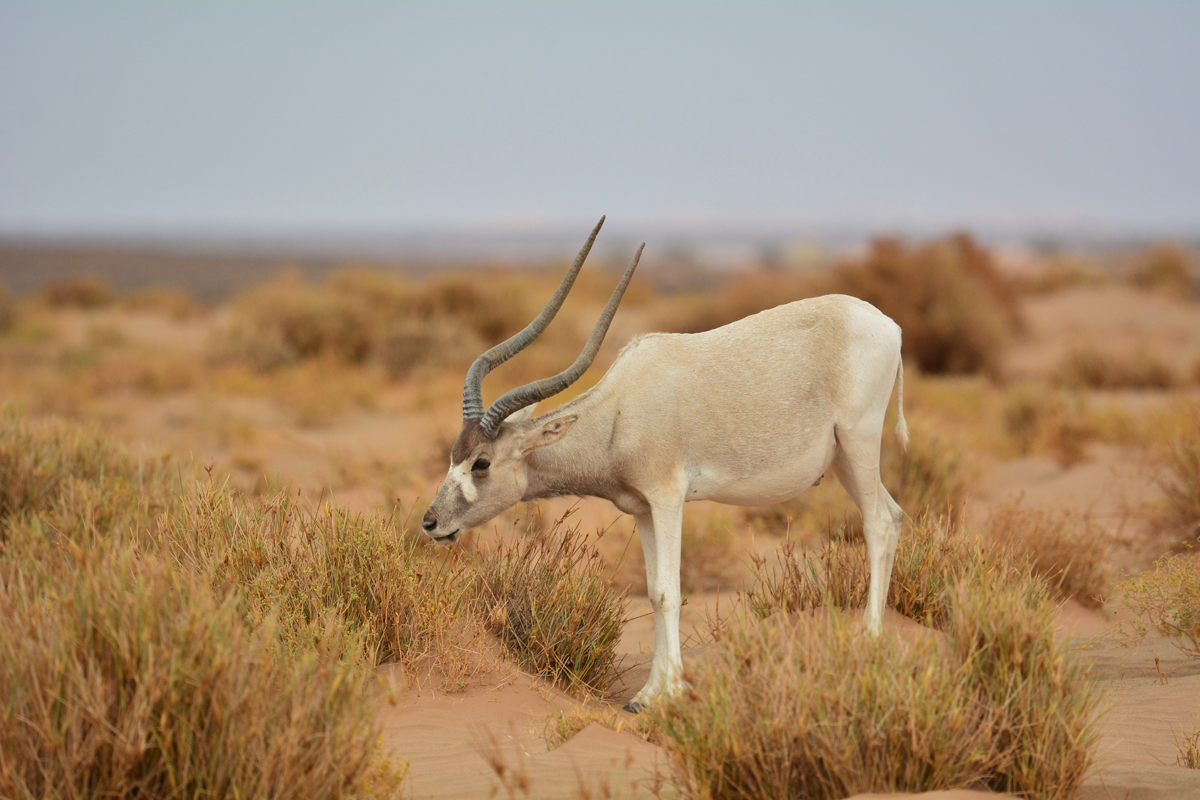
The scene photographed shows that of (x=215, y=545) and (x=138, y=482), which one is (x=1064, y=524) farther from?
(x=138, y=482)

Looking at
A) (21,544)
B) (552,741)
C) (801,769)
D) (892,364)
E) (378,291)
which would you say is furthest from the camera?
(378,291)

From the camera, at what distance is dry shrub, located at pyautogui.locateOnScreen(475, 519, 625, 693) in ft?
18.8

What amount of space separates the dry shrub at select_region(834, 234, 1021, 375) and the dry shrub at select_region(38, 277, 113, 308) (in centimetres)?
2913

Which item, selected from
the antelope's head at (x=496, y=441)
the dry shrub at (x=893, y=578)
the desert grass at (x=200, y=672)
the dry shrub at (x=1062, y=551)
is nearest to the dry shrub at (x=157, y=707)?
the desert grass at (x=200, y=672)

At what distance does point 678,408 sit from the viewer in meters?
5.37

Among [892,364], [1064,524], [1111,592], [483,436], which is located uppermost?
[892,364]

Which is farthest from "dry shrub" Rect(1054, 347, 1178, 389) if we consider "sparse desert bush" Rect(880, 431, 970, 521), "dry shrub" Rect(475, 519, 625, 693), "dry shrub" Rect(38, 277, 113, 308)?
"dry shrub" Rect(38, 277, 113, 308)

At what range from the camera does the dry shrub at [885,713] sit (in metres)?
3.65

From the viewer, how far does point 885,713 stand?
366cm

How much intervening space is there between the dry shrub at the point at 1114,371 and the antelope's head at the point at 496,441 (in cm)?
1549

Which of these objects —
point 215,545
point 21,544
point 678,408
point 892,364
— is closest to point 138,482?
point 21,544

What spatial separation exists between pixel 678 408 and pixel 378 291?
1942 cm

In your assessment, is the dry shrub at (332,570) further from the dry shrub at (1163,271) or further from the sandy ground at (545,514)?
the dry shrub at (1163,271)

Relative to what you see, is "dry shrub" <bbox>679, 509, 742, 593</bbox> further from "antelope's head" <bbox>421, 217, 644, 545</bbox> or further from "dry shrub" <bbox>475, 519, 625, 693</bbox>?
"antelope's head" <bbox>421, 217, 644, 545</bbox>
